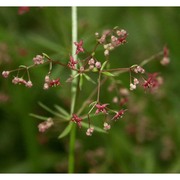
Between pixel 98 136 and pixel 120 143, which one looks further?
pixel 98 136

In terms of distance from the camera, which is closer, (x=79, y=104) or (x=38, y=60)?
(x=38, y=60)

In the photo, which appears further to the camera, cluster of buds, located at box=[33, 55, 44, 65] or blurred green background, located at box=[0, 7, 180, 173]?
blurred green background, located at box=[0, 7, 180, 173]

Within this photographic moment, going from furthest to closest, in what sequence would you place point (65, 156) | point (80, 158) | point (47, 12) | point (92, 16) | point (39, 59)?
point (92, 16)
point (65, 156)
point (80, 158)
point (47, 12)
point (39, 59)

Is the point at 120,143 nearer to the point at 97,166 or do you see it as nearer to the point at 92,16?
the point at 97,166

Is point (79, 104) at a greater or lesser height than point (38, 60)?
lesser

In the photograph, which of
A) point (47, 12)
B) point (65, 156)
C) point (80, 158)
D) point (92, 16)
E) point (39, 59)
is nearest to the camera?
point (39, 59)

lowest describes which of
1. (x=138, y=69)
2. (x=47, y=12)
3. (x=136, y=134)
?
(x=136, y=134)

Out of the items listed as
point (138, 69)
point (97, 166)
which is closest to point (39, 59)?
point (138, 69)

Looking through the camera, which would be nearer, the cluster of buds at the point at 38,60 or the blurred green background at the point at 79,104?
the cluster of buds at the point at 38,60
